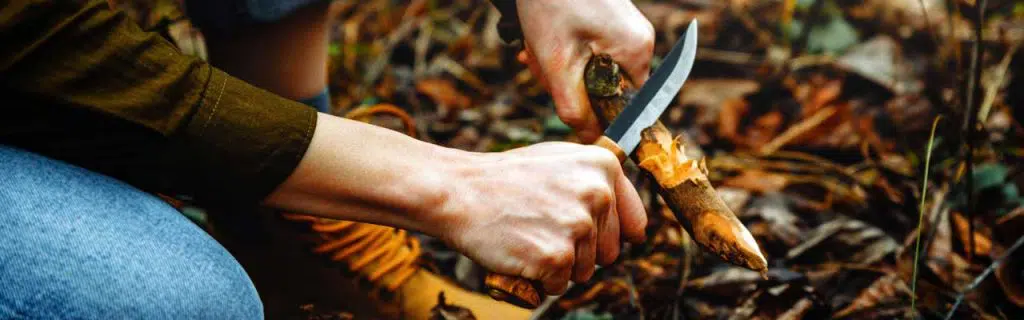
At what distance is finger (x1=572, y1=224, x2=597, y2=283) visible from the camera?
2.93ft

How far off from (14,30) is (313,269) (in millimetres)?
745

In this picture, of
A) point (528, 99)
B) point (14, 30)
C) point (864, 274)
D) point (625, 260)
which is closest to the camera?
Answer: point (14, 30)

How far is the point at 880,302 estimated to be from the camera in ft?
4.12

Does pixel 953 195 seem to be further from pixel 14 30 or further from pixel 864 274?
pixel 14 30

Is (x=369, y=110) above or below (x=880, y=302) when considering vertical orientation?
above

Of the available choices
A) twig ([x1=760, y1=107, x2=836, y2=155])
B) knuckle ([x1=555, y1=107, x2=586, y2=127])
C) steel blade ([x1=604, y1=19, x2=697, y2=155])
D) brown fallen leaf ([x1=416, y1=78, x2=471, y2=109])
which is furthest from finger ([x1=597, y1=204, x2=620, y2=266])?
brown fallen leaf ([x1=416, y1=78, x2=471, y2=109])

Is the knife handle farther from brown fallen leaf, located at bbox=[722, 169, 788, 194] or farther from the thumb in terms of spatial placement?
brown fallen leaf, located at bbox=[722, 169, 788, 194]

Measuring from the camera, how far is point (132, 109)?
29.8 inches

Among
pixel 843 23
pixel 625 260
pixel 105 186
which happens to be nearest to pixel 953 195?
pixel 625 260

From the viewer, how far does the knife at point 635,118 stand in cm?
88

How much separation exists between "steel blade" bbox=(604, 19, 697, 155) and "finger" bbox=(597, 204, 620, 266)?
12cm

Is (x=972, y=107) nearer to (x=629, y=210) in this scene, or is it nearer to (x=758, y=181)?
(x=758, y=181)

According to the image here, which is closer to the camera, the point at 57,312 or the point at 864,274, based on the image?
the point at 57,312

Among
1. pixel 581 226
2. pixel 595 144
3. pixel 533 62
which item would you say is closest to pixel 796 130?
pixel 533 62
